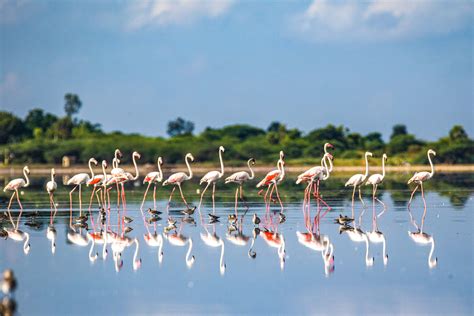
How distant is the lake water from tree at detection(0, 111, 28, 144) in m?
79.3

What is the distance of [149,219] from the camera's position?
76.0 feet

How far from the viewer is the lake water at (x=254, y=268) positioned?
12344mm

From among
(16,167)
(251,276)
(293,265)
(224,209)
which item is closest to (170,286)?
(251,276)

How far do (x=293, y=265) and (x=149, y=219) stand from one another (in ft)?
28.2

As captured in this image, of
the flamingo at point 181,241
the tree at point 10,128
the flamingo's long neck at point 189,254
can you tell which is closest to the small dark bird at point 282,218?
the flamingo at point 181,241

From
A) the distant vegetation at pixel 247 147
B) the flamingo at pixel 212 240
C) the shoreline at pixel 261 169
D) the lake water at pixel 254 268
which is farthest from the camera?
the distant vegetation at pixel 247 147

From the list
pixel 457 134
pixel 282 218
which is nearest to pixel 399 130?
pixel 457 134

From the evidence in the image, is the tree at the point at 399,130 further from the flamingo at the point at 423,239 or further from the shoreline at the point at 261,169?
the flamingo at the point at 423,239

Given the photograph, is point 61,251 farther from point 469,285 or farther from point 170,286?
point 469,285

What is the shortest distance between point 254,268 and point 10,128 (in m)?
88.9

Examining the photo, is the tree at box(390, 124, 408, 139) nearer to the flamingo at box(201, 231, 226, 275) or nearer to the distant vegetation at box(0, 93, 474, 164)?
the distant vegetation at box(0, 93, 474, 164)

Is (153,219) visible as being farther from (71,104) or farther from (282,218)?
(71,104)

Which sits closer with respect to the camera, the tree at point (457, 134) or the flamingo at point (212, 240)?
the flamingo at point (212, 240)

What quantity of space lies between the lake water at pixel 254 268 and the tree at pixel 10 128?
79.3 m
